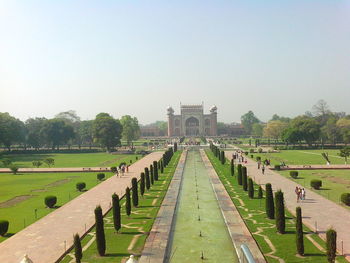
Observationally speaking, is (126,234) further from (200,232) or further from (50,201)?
(50,201)

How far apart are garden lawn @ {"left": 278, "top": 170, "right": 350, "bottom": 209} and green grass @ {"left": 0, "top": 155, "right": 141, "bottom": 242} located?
15941 millimetres

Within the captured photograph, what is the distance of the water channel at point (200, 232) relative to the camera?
12.7m

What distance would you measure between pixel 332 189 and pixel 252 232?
1211 cm

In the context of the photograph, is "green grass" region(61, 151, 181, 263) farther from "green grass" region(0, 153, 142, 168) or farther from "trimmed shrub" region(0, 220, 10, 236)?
"green grass" region(0, 153, 142, 168)

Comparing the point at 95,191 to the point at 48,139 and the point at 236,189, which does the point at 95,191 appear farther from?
the point at 48,139

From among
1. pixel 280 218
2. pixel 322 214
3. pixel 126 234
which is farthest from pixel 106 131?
pixel 280 218

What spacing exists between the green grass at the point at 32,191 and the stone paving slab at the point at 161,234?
6099 mm

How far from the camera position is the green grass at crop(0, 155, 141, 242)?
18.5m

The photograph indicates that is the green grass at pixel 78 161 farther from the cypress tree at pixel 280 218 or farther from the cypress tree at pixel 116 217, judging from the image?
the cypress tree at pixel 280 218

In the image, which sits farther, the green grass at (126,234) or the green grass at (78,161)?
the green grass at (78,161)

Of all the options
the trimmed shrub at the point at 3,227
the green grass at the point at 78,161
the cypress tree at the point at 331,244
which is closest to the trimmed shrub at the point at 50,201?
the trimmed shrub at the point at 3,227

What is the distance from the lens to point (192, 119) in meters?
148

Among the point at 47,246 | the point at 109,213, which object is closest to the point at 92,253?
the point at 47,246

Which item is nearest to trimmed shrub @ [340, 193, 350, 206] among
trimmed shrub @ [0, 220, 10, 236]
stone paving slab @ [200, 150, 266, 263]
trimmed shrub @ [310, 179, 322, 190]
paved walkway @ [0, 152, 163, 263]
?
trimmed shrub @ [310, 179, 322, 190]
